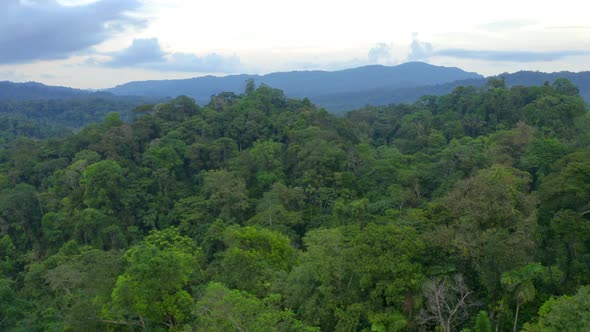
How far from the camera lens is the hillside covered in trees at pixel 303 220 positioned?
33.6 ft

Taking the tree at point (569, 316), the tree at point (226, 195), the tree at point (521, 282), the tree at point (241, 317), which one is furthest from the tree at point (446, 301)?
the tree at point (226, 195)

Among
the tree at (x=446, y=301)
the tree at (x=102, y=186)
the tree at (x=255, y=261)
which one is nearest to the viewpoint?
the tree at (x=446, y=301)

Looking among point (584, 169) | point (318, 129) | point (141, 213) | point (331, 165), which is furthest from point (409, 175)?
point (141, 213)

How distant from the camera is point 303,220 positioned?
79.5 ft

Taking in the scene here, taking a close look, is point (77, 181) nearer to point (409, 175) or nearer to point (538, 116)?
point (409, 175)

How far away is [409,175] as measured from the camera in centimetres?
2469

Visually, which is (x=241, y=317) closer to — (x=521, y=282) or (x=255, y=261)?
(x=255, y=261)

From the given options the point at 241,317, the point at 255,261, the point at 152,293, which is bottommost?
the point at 152,293

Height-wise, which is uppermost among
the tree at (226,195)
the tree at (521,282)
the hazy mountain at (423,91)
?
the hazy mountain at (423,91)

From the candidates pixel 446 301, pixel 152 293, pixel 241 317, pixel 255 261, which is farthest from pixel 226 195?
pixel 446 301

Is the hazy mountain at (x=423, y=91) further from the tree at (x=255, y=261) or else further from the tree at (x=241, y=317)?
the tree at (x=241, y=317)

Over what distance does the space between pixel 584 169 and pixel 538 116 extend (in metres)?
Result: 21.3

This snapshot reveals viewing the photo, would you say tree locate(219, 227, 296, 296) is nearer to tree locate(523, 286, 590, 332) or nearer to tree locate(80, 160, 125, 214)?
tree locate(523, 286, 590, 332)

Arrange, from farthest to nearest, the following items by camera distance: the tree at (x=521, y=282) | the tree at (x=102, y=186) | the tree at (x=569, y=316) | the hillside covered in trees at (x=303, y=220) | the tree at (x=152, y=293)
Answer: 1. the tree at (x=102, y=186)
2. the tree at (x=152, y=293)
3. the hillside covered in trees at (x=303, y=220)
4. the tree at (x=521, y=282)
5. the tree at (x=569, y=316)
